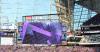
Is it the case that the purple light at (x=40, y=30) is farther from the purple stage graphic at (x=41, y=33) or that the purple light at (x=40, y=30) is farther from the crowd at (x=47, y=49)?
the crowd at (x=47, y=49)

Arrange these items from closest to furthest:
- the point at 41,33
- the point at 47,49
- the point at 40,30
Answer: the point at 47,49 → the point at 41,33 → the point at 40,30

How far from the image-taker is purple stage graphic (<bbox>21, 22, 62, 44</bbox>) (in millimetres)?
28805

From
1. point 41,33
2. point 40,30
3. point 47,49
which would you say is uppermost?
point 40,30

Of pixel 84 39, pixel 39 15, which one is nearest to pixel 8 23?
pixel 39 15

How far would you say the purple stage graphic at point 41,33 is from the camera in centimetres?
2880

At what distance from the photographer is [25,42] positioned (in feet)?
95.3

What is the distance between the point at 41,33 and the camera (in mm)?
29719

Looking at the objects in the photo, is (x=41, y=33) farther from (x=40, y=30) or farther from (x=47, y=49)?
(x=47, y=49)

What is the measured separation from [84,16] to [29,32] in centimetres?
555

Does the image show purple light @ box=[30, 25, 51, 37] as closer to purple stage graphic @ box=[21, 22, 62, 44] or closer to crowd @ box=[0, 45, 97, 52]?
purple stage graphic @ box=[21, 22, 62, 44]

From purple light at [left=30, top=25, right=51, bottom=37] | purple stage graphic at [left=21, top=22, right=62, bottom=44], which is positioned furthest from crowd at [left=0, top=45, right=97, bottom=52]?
purple light at [left=30, top=25, right=51, bottom=37]

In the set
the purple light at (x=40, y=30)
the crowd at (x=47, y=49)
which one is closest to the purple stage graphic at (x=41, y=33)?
the purple light at (x=40, y=30)

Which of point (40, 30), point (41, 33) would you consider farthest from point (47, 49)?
point (40, 30)

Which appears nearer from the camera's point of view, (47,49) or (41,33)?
(47,49)
